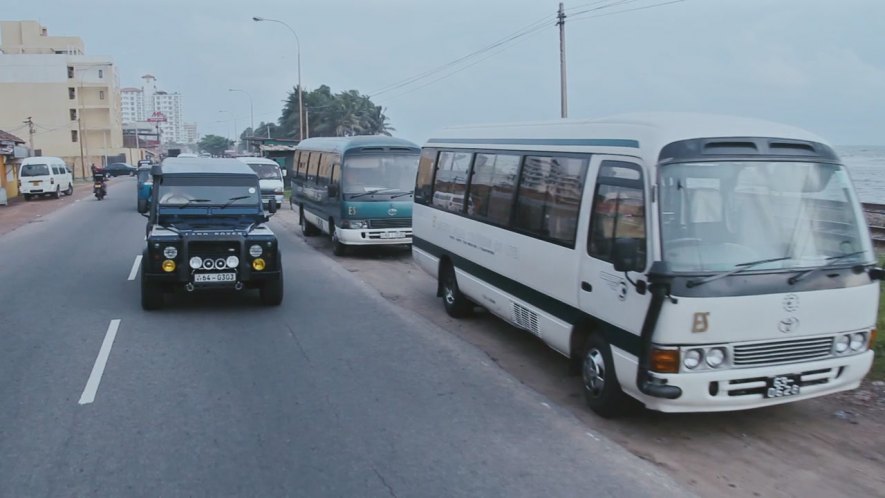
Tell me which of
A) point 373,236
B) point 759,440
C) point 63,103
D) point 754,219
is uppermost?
point 63,103

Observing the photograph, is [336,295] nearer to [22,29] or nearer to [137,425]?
[137,425]

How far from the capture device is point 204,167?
497 inches

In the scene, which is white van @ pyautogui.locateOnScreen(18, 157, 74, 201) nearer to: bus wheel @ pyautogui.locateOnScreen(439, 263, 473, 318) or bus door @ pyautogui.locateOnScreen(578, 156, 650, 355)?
bus wheel @ pyautogui.locateOnScreen(439, 263, 473, 318)

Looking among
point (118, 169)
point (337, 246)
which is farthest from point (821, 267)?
point (118, 169)

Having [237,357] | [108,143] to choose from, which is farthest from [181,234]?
[108,143]

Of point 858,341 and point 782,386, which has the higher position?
point 858,341

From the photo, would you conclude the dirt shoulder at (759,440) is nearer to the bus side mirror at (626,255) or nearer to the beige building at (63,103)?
the bus side mirror at (626,255)

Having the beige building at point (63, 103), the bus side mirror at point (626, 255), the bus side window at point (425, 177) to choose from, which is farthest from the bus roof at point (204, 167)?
the beige building at point (63, 103)

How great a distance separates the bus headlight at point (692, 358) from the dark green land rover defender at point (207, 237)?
645cm

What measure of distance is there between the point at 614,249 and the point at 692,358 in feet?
3.24

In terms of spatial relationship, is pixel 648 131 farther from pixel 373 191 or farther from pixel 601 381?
pixel 373 191

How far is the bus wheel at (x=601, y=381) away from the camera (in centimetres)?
652

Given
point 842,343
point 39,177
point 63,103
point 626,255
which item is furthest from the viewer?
point 63,103

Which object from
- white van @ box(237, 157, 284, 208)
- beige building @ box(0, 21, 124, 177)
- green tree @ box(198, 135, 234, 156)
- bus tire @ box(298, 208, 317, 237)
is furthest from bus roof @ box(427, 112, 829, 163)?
green tree @ box(198, 135, 234, 156)
